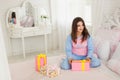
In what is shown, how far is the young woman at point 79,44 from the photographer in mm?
2297

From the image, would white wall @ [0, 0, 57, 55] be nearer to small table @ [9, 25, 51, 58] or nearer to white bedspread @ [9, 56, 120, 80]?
small table @ [9, 25, 51, 58]

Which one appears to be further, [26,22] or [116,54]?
[26,22]

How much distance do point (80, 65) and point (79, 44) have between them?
0.84 feet

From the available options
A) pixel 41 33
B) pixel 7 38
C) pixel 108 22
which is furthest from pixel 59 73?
pixel 7 38

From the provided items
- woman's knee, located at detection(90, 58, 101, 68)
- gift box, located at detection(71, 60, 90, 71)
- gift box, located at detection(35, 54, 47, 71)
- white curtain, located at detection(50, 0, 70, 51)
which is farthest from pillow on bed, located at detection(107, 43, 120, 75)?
white curtain, located at detection(50, 0, 70, 51)

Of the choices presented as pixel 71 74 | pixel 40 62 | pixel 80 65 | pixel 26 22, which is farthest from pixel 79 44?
pixel 26 22

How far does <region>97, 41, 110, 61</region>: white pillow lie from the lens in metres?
2.27

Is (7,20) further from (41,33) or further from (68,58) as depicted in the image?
(68,58)

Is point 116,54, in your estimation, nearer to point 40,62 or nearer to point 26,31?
point 40,62

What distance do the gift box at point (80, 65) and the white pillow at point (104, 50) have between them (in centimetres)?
21

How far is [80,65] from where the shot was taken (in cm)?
222

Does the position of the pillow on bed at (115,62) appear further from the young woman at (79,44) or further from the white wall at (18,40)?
the white wall at (18,40)

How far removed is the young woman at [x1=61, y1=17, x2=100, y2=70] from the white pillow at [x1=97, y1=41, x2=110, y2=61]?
0.28 feet

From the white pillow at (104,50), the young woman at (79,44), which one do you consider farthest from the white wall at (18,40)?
the white pillow at (104,50)
